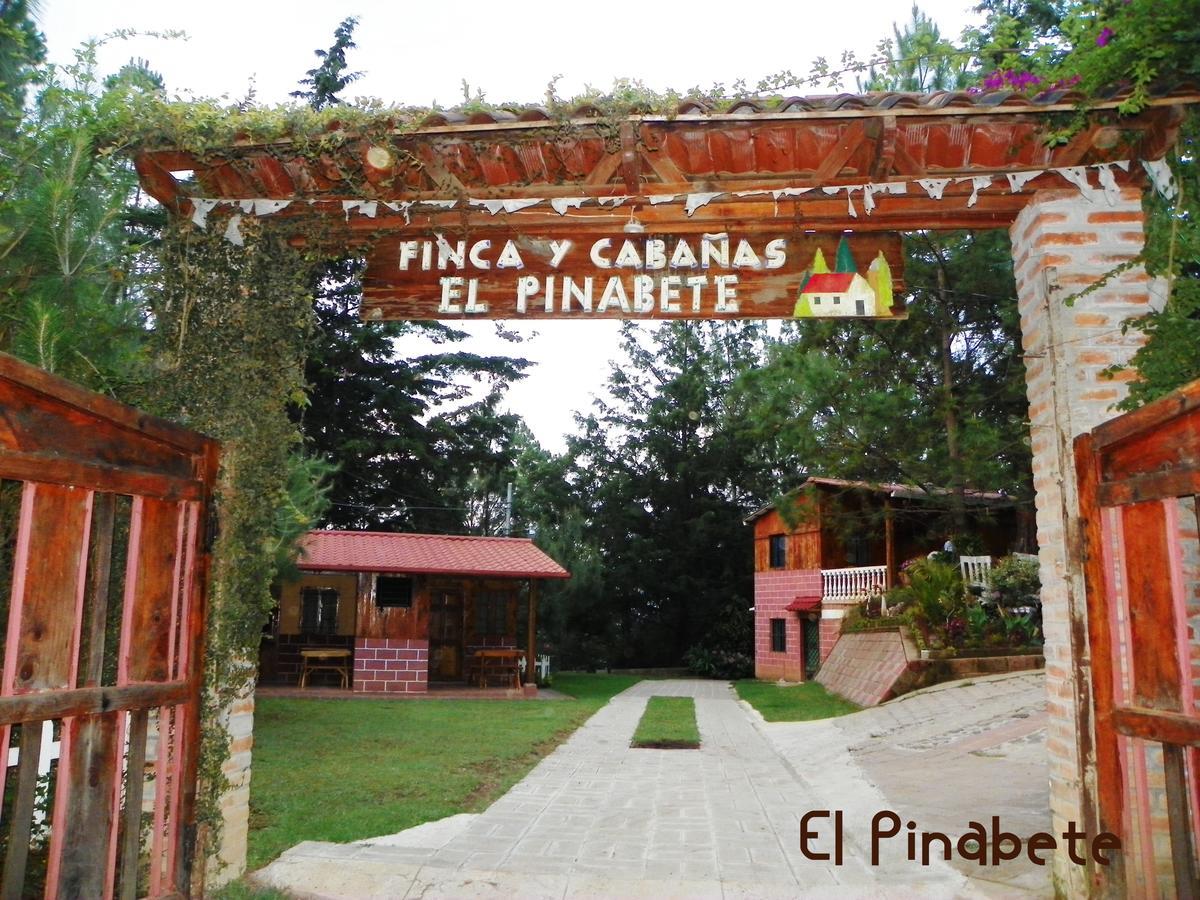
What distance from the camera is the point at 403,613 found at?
57.2 ft

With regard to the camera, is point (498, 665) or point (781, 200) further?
point (498, 665)

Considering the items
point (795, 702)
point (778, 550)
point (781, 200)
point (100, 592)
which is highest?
point (781, 200)

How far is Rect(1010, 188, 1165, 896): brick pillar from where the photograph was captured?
378cm

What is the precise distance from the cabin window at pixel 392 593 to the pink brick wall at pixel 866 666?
8432 mm

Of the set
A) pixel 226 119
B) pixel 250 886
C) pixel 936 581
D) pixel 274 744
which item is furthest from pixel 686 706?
pixel 226 119

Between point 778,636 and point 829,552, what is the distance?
10.8 ft

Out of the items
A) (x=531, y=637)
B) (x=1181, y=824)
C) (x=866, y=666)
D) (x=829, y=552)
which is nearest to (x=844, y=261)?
(x=1181, y=824)

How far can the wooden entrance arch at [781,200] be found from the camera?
3881mm

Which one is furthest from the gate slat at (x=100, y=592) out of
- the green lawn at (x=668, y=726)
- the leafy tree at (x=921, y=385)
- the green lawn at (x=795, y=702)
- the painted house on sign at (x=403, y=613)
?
the painted house on sign at (x=403, y=613)

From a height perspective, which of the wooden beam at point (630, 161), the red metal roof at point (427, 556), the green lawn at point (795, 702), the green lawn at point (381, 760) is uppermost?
the wooden beam at point (630, 161)

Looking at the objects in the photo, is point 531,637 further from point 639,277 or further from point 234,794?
point 639,277

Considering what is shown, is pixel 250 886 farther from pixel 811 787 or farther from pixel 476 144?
pixel 811 787

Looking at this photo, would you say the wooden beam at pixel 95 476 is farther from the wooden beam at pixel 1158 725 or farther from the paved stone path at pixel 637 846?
the wooden beam at pixel 1158 725

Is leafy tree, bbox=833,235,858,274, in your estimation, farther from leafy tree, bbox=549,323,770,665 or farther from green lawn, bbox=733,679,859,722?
leafy tree, bbox=549,323,770,665
